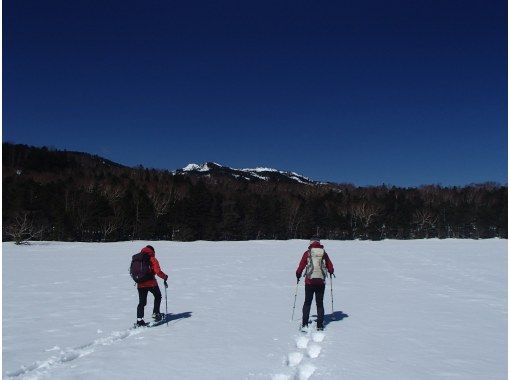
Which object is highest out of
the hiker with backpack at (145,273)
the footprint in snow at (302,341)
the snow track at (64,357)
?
the hiker with backpack at (145,273)

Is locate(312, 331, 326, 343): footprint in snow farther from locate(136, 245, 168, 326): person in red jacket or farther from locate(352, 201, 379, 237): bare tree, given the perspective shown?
locate(352, 201, 379, 237): bare tree

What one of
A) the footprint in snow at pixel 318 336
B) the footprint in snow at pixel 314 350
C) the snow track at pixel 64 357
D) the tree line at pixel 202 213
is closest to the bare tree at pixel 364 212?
the tree line at pixel 202 213

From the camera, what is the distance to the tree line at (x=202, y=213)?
2109 inches

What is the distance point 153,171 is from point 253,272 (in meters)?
98.5

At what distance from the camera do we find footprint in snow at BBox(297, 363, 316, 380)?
625 centimetres

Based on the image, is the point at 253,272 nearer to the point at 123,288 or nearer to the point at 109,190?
the point at 123,288

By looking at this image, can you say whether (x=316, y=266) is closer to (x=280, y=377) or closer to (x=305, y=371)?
(x=305, y=371)

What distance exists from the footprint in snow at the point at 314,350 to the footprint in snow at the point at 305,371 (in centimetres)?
59

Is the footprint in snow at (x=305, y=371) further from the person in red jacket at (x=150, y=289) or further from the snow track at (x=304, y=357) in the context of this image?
the person in red jacket at (x=150, y=289)

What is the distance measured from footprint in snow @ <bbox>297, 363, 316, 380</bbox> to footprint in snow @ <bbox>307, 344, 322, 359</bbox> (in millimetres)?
591

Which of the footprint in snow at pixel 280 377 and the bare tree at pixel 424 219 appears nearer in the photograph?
the footprint in snow at pixel 280 377

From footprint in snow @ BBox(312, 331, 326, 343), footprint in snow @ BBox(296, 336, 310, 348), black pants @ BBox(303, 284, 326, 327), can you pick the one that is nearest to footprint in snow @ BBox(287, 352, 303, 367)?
footprint in snow @ BBox(296, 336, 310, 348)

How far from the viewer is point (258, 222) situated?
239 ft

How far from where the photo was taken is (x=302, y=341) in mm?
8352
